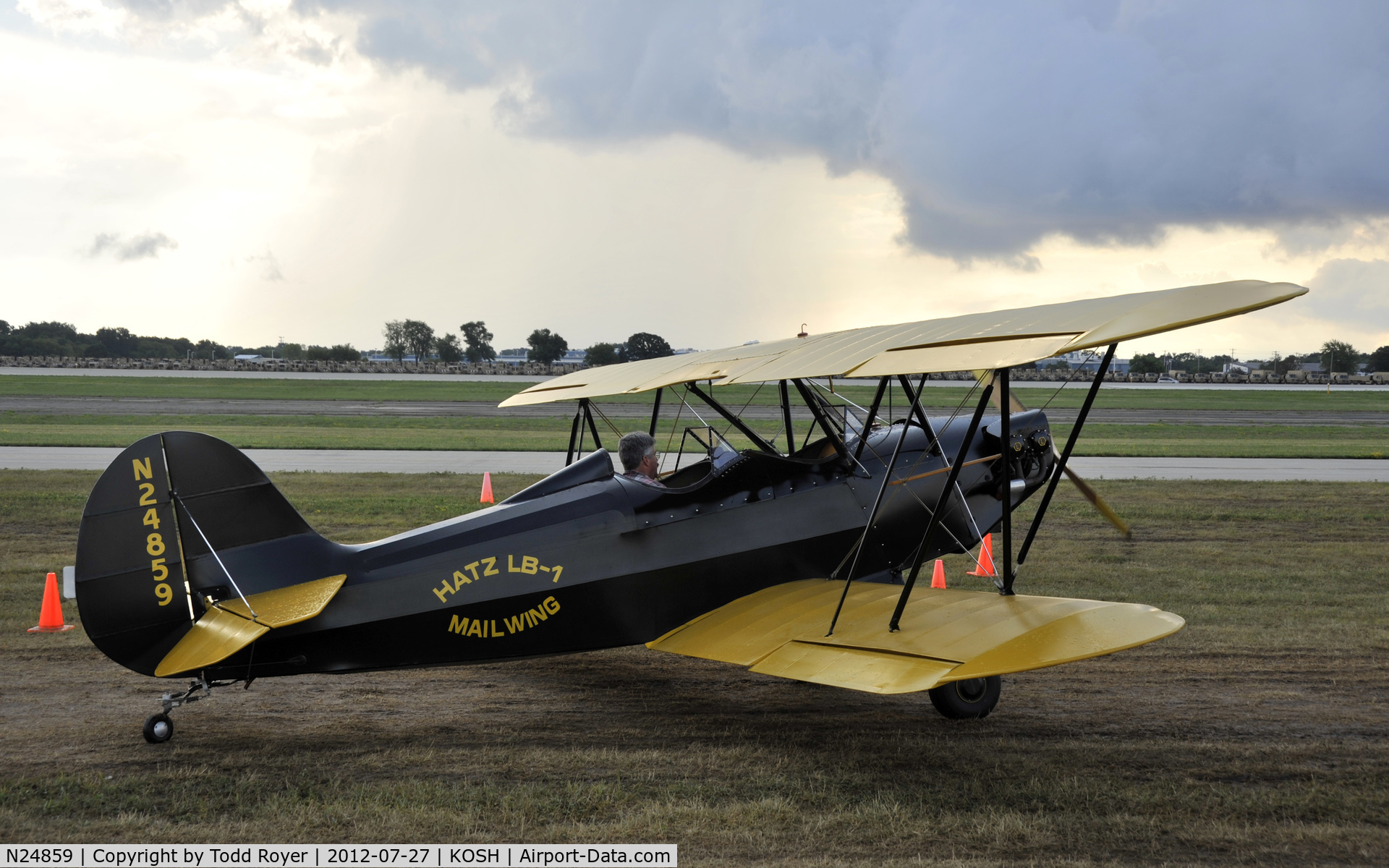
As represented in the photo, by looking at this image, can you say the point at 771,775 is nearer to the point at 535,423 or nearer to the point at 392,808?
the point at 392,808

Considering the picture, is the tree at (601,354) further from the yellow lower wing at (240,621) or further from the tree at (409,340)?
the yellow lower wing at (240,621)

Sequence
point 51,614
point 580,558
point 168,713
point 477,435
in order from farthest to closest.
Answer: point 477,435, point 51,614, point 580,558, point 168,713

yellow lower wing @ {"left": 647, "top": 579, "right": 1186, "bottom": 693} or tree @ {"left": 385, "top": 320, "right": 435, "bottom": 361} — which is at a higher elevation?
tree @ {"left": 385, "top": 320, "right": 435, "bottom": 361}

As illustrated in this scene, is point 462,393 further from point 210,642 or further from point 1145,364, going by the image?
point 1145,364

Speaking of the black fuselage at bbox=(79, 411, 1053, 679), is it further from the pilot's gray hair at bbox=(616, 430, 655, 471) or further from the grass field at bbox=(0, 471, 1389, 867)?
the grass field at bbox=(0, 471, 1389, 867)

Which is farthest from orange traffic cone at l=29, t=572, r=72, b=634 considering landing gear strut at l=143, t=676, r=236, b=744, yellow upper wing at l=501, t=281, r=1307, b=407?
yellow upper wing at l=501, t=281, r=1307, b=407

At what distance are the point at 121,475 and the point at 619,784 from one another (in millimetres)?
3246

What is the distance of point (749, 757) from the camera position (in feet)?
17.3

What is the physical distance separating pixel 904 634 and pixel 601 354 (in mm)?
82548

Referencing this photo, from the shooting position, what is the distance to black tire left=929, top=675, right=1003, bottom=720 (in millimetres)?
5879

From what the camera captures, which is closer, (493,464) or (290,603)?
(290,603)

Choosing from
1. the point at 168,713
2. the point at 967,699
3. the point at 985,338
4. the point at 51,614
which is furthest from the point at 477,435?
the point at 985,338

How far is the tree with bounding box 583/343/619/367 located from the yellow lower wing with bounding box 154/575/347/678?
7625cm

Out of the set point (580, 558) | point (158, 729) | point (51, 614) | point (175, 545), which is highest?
point (175, 545)
